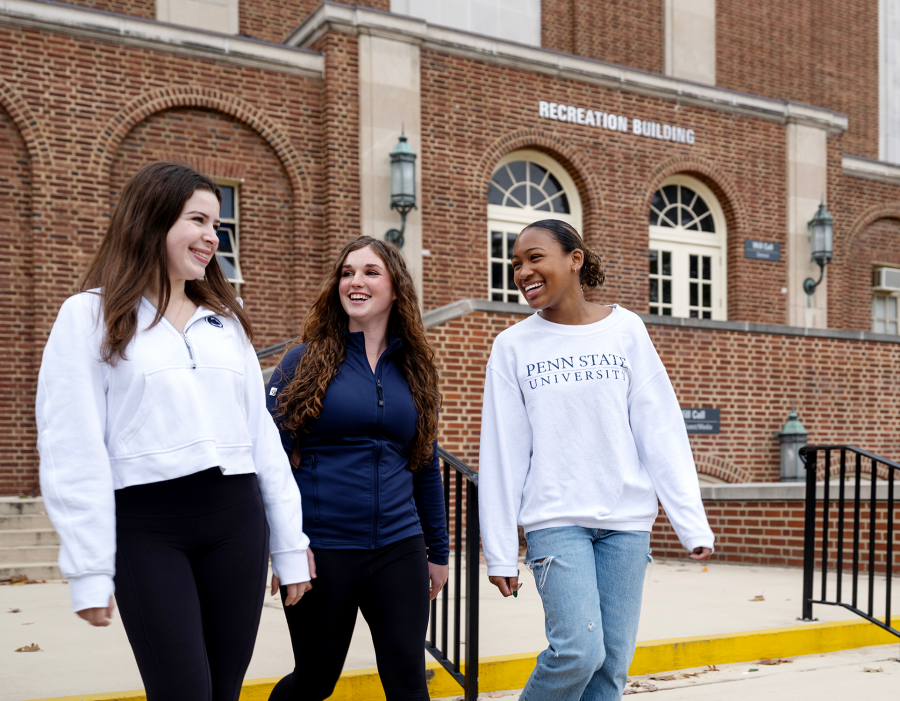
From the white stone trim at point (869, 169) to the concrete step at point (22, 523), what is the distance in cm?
1446

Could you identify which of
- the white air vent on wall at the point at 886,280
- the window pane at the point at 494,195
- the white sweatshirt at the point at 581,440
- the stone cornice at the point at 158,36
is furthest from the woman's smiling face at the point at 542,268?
the white air vent on wall at the point at 886,280

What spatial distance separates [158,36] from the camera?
1140 cm

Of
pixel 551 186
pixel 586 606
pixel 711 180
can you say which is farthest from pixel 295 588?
pixel 711 180

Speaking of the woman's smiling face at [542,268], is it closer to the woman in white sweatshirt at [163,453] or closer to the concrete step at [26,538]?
the woman in white sweatshirt at [163,453]

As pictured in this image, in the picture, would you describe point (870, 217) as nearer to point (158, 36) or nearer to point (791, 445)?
point (791, 445)

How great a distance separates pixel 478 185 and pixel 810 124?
260 inches

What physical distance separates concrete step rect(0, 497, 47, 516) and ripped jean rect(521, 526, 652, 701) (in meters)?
7.00

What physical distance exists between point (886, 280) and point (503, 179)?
822 cm

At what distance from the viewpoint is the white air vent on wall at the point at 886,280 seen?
1728 cm

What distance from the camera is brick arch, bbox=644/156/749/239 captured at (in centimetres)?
1470

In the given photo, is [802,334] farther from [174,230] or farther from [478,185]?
[174,230]

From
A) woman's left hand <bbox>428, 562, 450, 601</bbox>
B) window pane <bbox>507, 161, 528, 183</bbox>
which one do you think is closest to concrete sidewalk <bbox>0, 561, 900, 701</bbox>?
woman's left hand <bbox>428, 562, 450, 601</bbox>

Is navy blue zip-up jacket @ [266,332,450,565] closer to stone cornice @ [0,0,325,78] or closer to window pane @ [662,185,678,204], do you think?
stone cornice @ [0,0,325,78]

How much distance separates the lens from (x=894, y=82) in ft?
70.5
